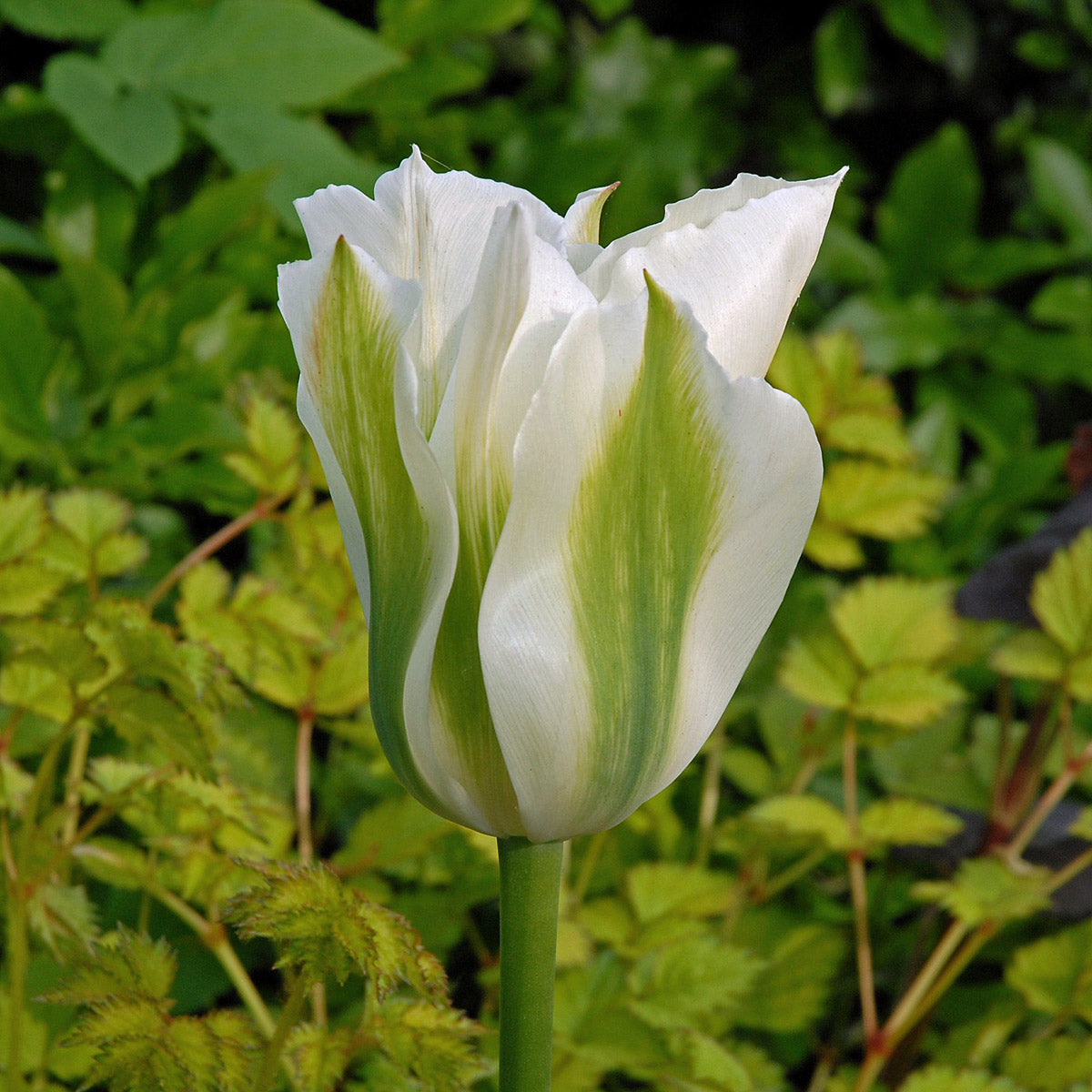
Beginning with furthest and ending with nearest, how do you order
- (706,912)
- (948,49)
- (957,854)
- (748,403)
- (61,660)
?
(948,49)
(957,854)
(706,912)
(61,660)
(748,403)

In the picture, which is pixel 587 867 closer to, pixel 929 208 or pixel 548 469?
pixel 548 469

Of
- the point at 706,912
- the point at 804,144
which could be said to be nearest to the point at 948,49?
the point at 804,144

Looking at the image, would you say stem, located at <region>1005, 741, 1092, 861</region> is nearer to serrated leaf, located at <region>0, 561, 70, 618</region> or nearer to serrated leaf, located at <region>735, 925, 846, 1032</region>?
serrated leaf, located at <region>735, 925, 846, 1032</region>

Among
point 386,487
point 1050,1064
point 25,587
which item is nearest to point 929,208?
point 1050,1064

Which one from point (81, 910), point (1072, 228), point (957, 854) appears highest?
point (1072, 228)

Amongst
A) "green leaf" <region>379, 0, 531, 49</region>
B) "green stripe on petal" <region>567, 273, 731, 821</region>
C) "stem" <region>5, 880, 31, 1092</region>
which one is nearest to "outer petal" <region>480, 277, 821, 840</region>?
"green stripe on petal" <region>567, 273, 731, 821</region>

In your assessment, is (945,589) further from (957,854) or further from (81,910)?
(81,910)
